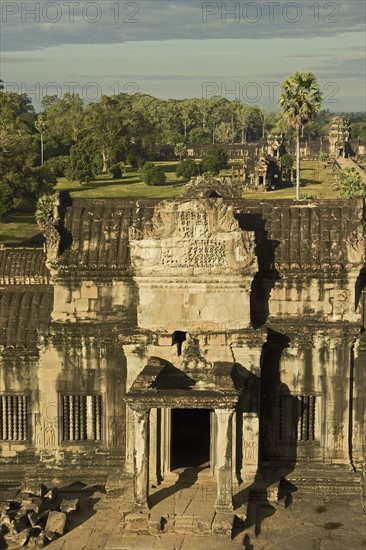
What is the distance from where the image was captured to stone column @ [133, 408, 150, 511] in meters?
21.0

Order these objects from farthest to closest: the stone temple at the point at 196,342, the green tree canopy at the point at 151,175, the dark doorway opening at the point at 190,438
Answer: the green tree canopy at the point at 151,175 < the dark doorway opening at the point at 190,438 < the stone temple at the point at 196,342

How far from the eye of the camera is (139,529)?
20.7 meters

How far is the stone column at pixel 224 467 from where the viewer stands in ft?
68.2

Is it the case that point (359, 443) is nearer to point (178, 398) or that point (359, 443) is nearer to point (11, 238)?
point (178, 398)

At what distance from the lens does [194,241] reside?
22.3 meters

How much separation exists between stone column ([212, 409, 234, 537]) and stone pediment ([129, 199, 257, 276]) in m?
3.99

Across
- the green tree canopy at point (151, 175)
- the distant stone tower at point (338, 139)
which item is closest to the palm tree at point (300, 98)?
the green tree canopy at point (151, 175)

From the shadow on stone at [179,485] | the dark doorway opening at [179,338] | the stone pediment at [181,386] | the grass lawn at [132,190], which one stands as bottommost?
the shadow on stone at [179,485]

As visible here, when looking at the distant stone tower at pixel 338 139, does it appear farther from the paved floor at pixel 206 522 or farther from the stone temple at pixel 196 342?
the paved floor at pixel 206 522

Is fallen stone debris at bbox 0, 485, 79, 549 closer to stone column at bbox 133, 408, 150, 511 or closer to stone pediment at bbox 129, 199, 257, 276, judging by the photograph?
stone column at bbox 133, 408, 150, 511

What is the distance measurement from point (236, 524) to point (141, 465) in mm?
2796

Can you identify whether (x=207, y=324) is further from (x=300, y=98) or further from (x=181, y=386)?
(x=300, y=98)

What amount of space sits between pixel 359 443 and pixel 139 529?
686cm

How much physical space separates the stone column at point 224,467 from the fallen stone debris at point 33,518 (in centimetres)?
392
